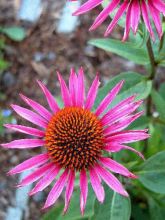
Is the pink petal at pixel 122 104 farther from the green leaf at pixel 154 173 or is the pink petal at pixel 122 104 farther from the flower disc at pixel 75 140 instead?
the green leaf at pixel 154 173

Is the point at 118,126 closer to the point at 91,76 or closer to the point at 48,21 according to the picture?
the point at 91,76

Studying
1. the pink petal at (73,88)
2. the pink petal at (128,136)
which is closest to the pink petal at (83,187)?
the pink petal at (128,136)

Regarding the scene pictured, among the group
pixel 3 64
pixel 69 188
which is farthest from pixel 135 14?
pixel 3 64

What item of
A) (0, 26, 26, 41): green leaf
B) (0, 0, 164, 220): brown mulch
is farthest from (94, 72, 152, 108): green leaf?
(0, 26, 26, 41): green leaf

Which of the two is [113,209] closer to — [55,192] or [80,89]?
[55,192]

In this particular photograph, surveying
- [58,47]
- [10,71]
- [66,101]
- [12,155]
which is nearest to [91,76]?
[58,47]
